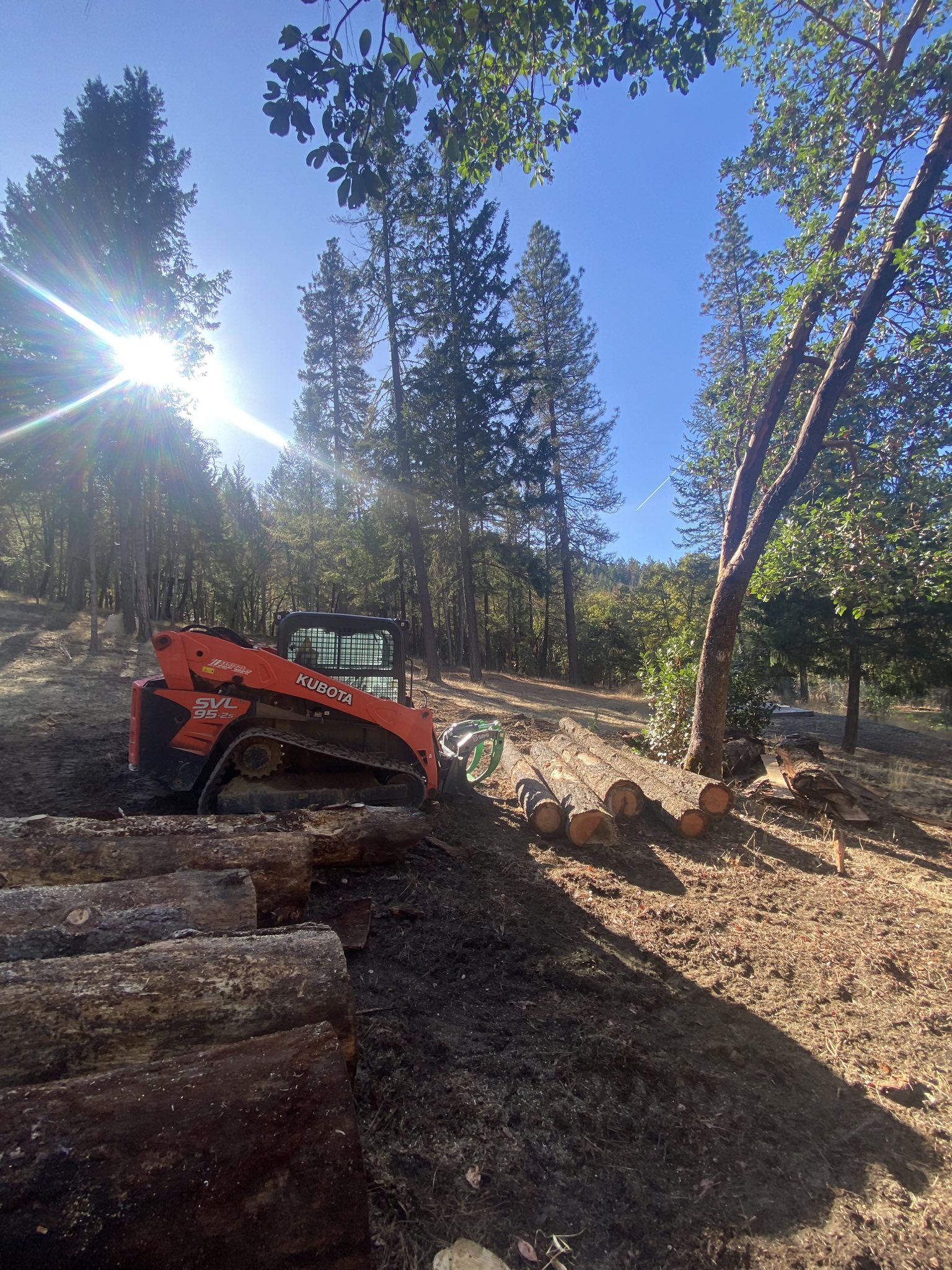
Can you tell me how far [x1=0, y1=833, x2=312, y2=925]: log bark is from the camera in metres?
3.25

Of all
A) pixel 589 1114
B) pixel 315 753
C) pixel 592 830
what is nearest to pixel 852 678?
pixel 592 830

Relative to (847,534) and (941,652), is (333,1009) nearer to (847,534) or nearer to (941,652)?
(847,534)

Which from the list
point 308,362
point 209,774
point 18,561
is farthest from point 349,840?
point 18,561

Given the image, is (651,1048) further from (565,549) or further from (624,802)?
(565,549)

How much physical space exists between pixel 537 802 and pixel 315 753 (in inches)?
89.9

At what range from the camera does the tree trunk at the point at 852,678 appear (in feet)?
39.5

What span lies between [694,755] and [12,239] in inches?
792

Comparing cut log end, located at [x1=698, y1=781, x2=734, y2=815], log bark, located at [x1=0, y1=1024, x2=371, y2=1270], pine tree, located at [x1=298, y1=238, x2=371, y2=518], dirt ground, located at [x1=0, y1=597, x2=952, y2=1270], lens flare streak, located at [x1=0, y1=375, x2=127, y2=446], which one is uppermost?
pine tree, located at [x1=298, y1=238, x2=371, y2=518]

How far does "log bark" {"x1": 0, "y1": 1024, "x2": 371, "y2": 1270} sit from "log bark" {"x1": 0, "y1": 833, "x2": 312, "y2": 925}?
1.75 metres

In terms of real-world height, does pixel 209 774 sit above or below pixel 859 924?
above

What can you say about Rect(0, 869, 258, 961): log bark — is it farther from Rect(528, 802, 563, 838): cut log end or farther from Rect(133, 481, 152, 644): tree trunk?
Rect(133, 481, 152, 644): tree trunk

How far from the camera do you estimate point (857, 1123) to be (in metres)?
2.59

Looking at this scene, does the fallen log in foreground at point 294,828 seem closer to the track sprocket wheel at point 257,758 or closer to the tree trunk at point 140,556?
the track sprocket wheel at point 257,758

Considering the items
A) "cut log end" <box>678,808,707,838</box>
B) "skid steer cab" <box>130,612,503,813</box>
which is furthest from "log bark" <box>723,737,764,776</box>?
"skid steer cab" <box>130,612,503,813</box>
